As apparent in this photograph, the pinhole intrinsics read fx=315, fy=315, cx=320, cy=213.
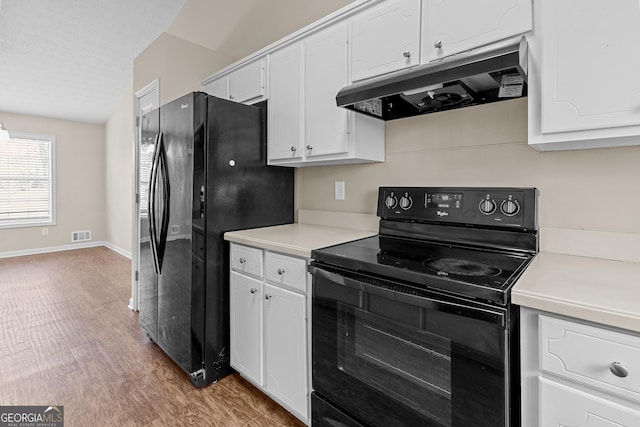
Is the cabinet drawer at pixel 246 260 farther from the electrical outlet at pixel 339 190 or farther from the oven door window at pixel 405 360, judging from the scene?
the electrical outlet at pixel 339 190

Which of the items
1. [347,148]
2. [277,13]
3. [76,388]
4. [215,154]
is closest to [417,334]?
[347,148]

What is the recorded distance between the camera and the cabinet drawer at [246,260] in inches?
68.8

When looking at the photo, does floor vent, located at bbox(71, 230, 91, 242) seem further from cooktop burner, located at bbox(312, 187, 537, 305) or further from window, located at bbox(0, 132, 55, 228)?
cooktop burner, located at bbox(312, 187, 537, 305)

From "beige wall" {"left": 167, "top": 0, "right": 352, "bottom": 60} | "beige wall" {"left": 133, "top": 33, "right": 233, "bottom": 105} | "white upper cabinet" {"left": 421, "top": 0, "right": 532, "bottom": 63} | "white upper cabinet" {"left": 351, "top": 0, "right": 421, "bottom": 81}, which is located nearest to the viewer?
"white upper cabinet" {"left": 421, "top": 0, "right": 532, "bottom": 63}

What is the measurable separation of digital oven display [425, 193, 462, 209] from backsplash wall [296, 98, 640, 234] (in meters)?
0.14

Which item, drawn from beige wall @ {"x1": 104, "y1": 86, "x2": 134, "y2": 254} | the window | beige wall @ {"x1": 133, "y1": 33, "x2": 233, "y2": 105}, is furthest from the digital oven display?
the window

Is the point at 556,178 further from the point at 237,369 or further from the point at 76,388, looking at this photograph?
the point at 76,388

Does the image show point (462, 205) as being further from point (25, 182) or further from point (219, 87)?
point (25, 182)

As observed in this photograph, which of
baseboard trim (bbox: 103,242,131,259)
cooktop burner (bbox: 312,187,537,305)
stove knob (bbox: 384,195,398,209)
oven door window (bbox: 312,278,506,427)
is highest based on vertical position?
stove knob (bbox: 384,195,398,209)

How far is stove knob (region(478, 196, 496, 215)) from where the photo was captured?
1.41m

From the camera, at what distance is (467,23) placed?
1.30 m

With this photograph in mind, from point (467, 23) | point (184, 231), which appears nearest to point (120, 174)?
point (184, 231)

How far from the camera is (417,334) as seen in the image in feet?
3.46

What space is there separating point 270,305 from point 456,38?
60.3 inches
